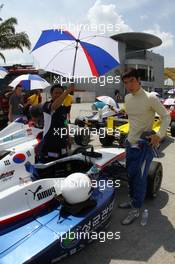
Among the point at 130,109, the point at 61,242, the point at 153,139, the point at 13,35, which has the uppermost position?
the point at 13,35

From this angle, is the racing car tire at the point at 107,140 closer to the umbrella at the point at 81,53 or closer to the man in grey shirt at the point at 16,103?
the man in grey shirt at the point at 16,103

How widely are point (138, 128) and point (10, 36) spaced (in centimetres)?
2598

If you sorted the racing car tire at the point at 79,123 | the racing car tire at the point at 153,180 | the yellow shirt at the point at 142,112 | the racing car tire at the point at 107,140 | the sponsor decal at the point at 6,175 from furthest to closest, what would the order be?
the racing car tire at the point at 79,123
the racing car tire at the point at 107,140
the racing car tire at the point at 153,180
the yellow shirt at the point at 142,112
the sponsor decal at the point at 6,175

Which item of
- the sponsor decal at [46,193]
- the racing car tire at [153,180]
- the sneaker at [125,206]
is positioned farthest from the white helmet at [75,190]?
the racing car tire at [153,180]

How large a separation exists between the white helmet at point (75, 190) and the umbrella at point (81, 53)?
72.4 inches

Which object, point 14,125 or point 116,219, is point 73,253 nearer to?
point 116,219

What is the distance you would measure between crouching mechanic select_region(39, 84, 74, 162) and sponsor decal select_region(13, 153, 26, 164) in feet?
1.37

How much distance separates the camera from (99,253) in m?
3.47

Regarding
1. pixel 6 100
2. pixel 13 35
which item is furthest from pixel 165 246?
pixel 13 35

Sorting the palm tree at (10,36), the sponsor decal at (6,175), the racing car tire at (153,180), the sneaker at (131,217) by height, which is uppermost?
the palm tree at (10,36)

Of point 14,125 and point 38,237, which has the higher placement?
point 14,125

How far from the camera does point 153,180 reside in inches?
184

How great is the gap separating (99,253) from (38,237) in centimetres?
84

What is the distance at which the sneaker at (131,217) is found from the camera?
4.10 m
